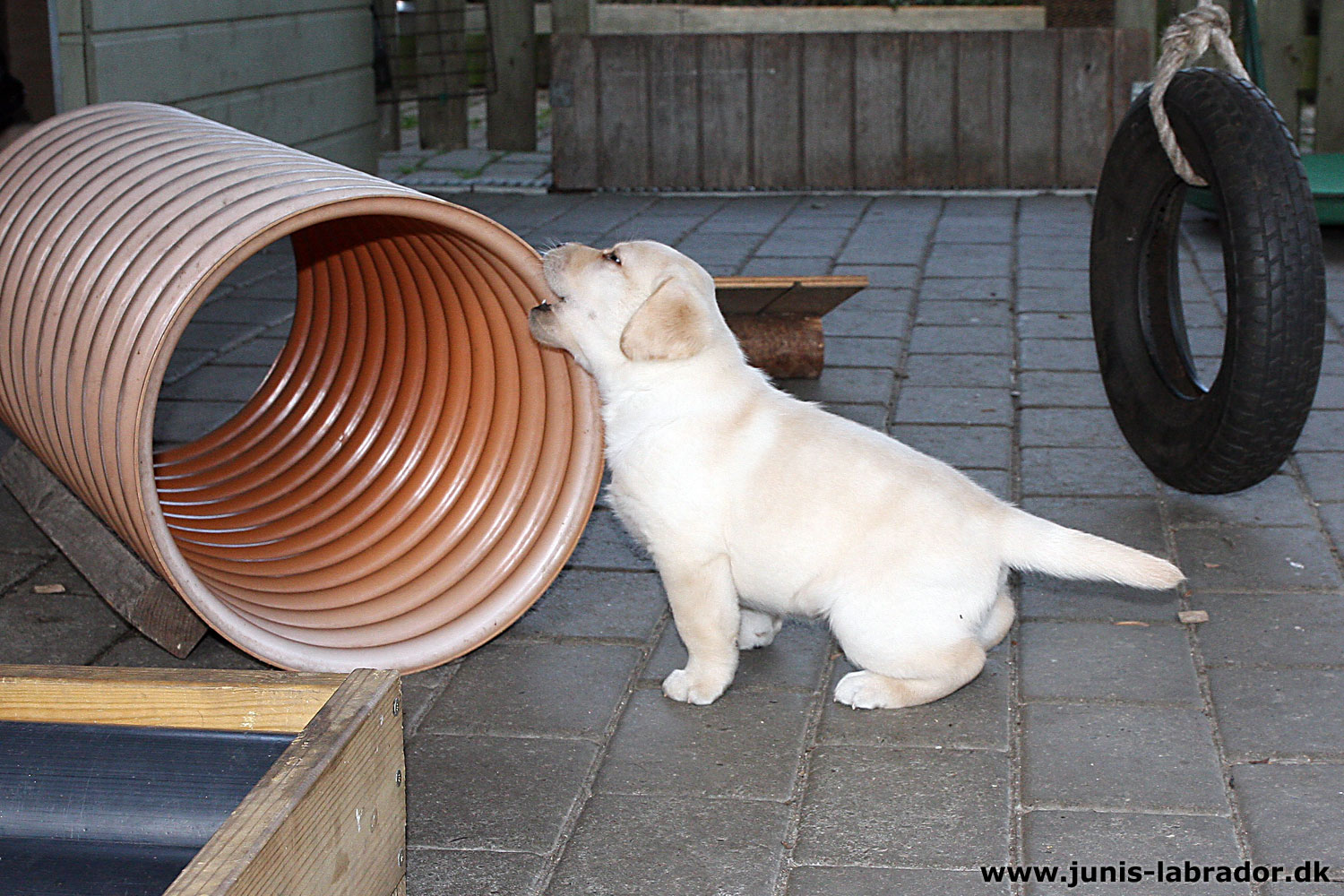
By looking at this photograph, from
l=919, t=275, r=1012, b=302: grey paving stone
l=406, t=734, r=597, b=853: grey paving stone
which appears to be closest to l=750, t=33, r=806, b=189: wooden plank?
l=919, t=275, r=1012, b=302: grey paving stone

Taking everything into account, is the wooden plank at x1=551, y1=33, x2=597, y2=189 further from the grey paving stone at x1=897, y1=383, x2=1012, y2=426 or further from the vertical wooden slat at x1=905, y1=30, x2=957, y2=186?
the grey paving stone at x1=897, y1=383, x2=1012, y2=426

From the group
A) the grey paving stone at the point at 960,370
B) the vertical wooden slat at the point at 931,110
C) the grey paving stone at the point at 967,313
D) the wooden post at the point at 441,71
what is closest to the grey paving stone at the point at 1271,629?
the grey paving stone at the point at 960,370

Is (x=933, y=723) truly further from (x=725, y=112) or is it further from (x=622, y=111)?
(x=622, y=111)

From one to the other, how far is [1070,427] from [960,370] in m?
0.78

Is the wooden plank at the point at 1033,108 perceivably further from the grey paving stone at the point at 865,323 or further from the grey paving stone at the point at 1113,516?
the grey paving stone at the point at 1113,516

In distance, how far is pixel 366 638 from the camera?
328 cm

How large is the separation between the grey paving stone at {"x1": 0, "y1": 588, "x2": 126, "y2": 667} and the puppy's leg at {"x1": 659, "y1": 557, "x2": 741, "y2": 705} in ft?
4.65

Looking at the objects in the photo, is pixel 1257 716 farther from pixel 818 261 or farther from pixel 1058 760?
pixel 818 261

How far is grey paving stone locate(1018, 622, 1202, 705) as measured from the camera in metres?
3.14

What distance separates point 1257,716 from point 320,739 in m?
2.00

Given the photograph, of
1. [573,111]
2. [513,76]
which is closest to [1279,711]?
[573,111]

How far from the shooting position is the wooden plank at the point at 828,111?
31.2 feet

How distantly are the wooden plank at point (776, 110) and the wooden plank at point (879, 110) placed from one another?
0.39m

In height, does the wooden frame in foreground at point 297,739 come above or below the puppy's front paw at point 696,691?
above
